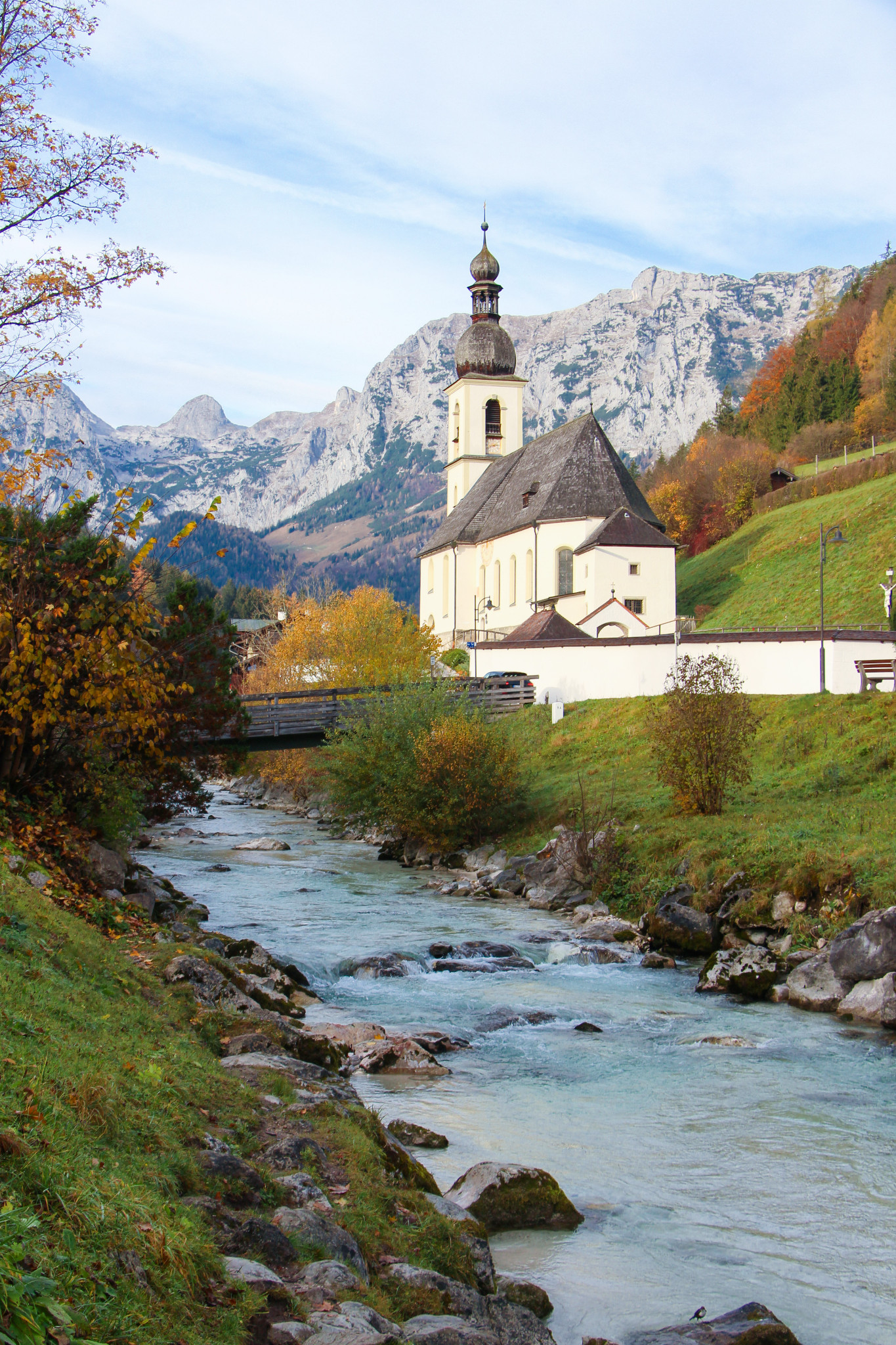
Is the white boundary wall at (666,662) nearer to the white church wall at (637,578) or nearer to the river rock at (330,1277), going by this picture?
the white church wall at (637,578)

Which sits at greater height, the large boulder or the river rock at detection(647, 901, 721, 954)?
the large boulder

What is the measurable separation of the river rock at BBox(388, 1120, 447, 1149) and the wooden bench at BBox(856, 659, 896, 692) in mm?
21368

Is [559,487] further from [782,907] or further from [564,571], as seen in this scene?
[782,907]

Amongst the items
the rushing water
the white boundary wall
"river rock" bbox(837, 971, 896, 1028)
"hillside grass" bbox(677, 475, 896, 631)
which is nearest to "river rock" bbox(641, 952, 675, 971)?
the rushing water

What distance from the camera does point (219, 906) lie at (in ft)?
67.2

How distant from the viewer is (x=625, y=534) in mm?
49781

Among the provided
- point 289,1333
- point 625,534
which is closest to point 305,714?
point 625,534

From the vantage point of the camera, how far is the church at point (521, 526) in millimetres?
→ 49719

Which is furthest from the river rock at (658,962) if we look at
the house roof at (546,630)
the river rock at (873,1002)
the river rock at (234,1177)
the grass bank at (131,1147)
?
the house roof at (546,630)

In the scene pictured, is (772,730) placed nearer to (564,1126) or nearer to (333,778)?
(333,778)

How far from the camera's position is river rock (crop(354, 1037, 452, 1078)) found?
434 inches

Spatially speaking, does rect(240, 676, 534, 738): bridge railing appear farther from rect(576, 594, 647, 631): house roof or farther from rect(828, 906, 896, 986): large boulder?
rect(828, 906, 896, 986): large boulder

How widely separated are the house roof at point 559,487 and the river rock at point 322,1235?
48.8 metres

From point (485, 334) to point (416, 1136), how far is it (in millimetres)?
69557
